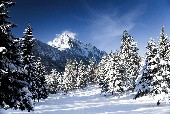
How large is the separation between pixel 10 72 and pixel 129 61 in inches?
2183

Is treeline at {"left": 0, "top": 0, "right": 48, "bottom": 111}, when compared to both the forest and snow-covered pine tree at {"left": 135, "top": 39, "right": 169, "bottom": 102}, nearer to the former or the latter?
the forest

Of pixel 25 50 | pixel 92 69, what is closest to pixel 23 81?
pixel 25 50

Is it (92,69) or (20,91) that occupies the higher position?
(92,69)

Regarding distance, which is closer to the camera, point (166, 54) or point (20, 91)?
point (20, 91)

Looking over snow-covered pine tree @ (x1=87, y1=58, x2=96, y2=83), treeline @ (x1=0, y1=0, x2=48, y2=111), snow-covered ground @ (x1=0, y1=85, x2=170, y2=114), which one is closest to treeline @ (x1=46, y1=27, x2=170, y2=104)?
snow-covered ground @ (x1=0, y1=85, x2=170, y2=114)

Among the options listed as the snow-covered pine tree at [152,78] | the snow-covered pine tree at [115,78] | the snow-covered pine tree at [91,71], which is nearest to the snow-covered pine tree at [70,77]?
the snow-covered pine tree at [91,71]

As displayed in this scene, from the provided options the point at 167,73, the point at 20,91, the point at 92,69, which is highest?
the point at 92,69

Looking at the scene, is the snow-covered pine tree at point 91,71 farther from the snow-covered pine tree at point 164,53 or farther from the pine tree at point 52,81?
the snow-covered pine tree at point 164,53

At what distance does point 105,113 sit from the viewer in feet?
110

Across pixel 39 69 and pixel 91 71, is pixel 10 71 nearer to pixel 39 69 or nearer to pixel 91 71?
pixel 39 69

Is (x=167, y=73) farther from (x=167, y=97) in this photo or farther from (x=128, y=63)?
(x=128, y=63)

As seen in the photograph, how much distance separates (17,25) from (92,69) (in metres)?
134

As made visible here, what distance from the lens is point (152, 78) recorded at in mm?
40844

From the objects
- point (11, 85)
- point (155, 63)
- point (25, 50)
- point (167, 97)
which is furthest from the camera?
point (25, 50)
